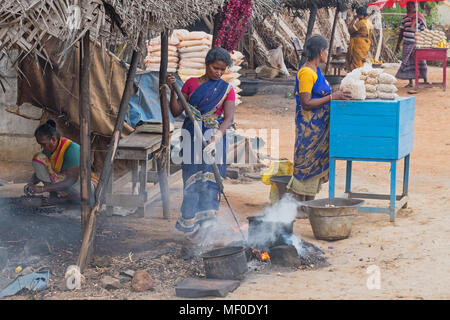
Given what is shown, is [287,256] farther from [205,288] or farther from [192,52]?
[192,52]

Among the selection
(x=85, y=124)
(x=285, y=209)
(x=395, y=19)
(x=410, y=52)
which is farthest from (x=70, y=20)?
(x=395, y=19)

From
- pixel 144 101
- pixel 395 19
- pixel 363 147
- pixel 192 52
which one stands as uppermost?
pixel 395 19

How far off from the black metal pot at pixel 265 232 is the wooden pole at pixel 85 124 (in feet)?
4.28

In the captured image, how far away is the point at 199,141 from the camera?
4.95m

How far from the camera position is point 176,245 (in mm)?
5250

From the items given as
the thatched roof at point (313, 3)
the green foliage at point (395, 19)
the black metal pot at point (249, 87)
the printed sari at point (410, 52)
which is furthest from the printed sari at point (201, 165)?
the green foliage at point (395, 19)

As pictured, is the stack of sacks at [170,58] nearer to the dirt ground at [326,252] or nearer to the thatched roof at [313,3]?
the thatched roof at [313,3]

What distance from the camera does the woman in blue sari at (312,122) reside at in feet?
18.2

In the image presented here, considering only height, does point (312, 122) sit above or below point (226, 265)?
above

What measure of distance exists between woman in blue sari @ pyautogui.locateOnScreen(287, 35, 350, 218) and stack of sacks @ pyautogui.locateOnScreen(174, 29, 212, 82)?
608cm

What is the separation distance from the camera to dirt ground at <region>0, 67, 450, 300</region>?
4137 millimetres

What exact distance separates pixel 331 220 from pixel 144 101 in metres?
3.28

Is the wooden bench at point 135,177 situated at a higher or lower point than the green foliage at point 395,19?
lower

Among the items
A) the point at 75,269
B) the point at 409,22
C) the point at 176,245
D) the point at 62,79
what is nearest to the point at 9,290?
the point at 75,269
